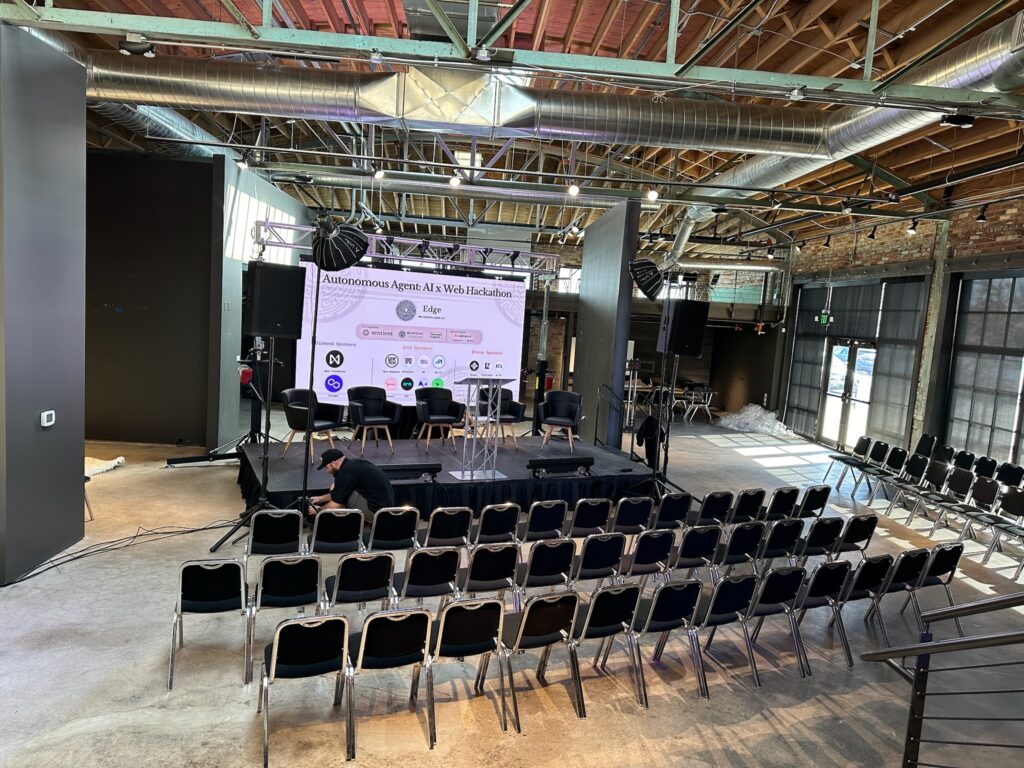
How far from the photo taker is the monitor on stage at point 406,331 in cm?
956

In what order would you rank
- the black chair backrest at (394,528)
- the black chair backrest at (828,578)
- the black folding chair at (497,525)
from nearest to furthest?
1. the black chair backrest at (828,578)
2. the black chair backrest at (394,528)
3. the black folding chair at (497,525)

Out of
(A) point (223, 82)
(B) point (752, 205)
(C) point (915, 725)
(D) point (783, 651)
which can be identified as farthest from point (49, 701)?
(B) point (752, 205)

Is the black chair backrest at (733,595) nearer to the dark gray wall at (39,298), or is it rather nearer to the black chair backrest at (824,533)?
the black chair backrest at (824,533)

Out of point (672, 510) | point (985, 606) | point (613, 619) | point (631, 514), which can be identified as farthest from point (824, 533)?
point (985, 606)

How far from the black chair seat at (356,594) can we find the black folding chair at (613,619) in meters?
1.35

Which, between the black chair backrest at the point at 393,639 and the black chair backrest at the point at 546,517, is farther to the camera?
the black chair backrest at the point at 546,517

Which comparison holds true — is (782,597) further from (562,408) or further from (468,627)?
(562,408)

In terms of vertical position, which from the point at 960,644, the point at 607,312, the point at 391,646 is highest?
the point at 607,312

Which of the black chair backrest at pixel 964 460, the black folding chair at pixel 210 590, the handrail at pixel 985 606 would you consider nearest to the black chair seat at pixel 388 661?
the black folding chair at pixel 210 590

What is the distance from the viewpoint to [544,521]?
5.40 meters

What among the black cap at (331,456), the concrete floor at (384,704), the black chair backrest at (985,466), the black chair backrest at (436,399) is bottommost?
the concrete floor at (384,704)

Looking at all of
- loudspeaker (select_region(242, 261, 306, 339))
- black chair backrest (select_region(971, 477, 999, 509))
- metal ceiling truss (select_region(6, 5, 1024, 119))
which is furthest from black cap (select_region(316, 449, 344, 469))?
black chair backrest (select_region(971, 477, 999, 509))

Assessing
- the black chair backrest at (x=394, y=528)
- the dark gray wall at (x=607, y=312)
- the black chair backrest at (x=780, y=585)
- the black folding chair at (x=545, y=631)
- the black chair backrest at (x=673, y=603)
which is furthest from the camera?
the dark gray wall at (x=607, y=312)

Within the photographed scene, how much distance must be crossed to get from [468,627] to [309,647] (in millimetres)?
866
